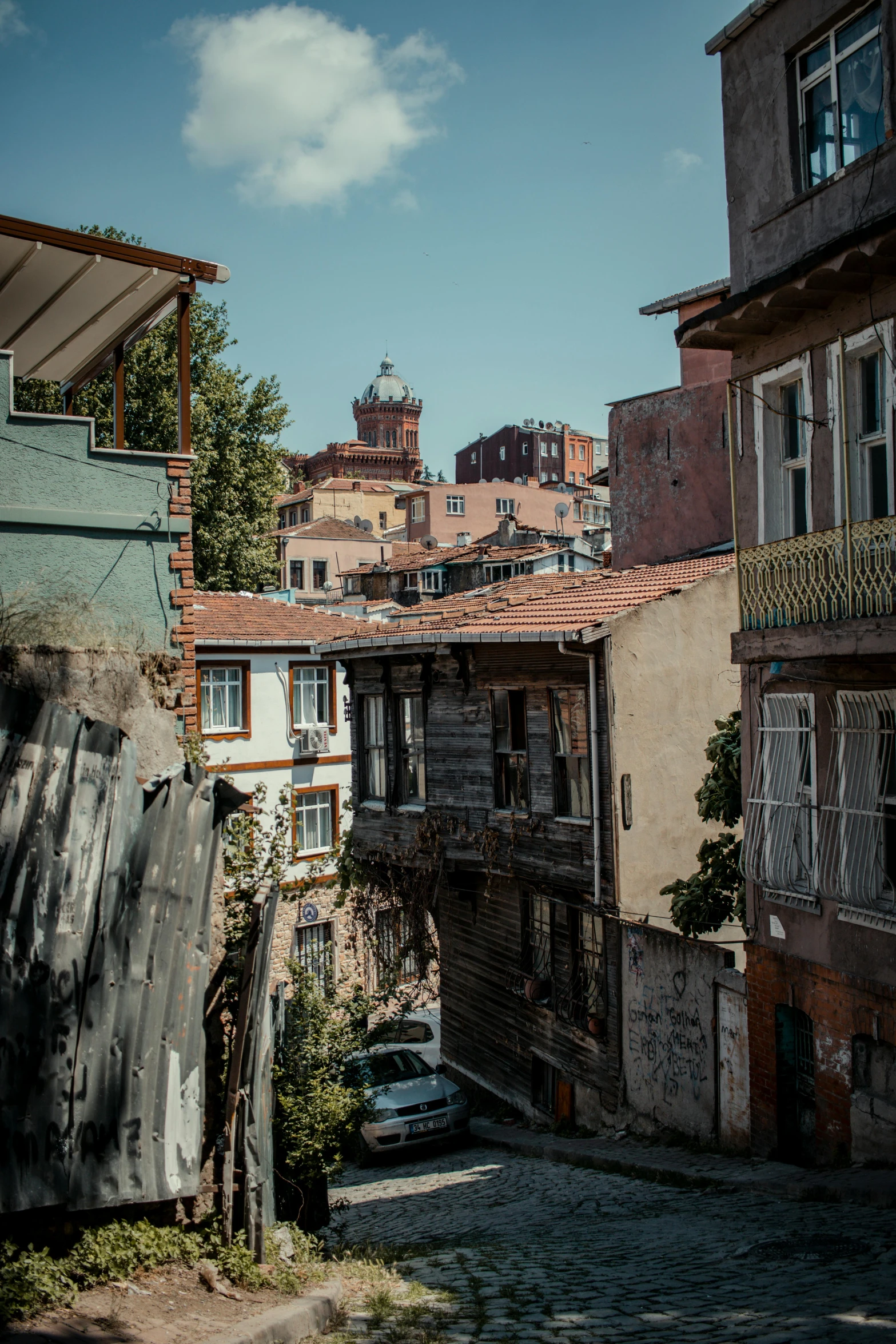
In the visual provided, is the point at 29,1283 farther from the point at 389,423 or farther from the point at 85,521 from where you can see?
the point at 389,423

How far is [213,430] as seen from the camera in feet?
108

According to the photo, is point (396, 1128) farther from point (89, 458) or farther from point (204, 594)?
point (204, 594)

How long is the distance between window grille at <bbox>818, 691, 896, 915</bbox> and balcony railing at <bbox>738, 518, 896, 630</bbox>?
888 millimetres

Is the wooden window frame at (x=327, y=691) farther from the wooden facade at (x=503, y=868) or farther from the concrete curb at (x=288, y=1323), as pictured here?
the concrete curb at (x=288, y=1323)

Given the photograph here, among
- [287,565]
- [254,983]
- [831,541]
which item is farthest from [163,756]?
[287,565]

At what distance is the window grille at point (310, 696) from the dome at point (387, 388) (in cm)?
8902

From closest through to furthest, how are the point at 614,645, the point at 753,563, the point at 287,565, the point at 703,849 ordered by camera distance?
the point at 753,563, the point at 703,849, the point at 614,645, the point at 287,565

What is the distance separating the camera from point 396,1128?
16.0 metres

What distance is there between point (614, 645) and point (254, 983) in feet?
27.0

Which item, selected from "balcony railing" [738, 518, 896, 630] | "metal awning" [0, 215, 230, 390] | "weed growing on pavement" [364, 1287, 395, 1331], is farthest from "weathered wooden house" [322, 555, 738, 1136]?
"metal awning" [0, 215, 230, 390]

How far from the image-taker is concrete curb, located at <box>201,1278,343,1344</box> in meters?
5.86

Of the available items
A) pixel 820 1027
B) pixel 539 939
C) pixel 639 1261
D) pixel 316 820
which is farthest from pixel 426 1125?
pixel 316 820

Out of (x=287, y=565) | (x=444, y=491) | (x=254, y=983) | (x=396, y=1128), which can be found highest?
(x=444, y=491)

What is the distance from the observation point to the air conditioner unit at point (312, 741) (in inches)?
1051
